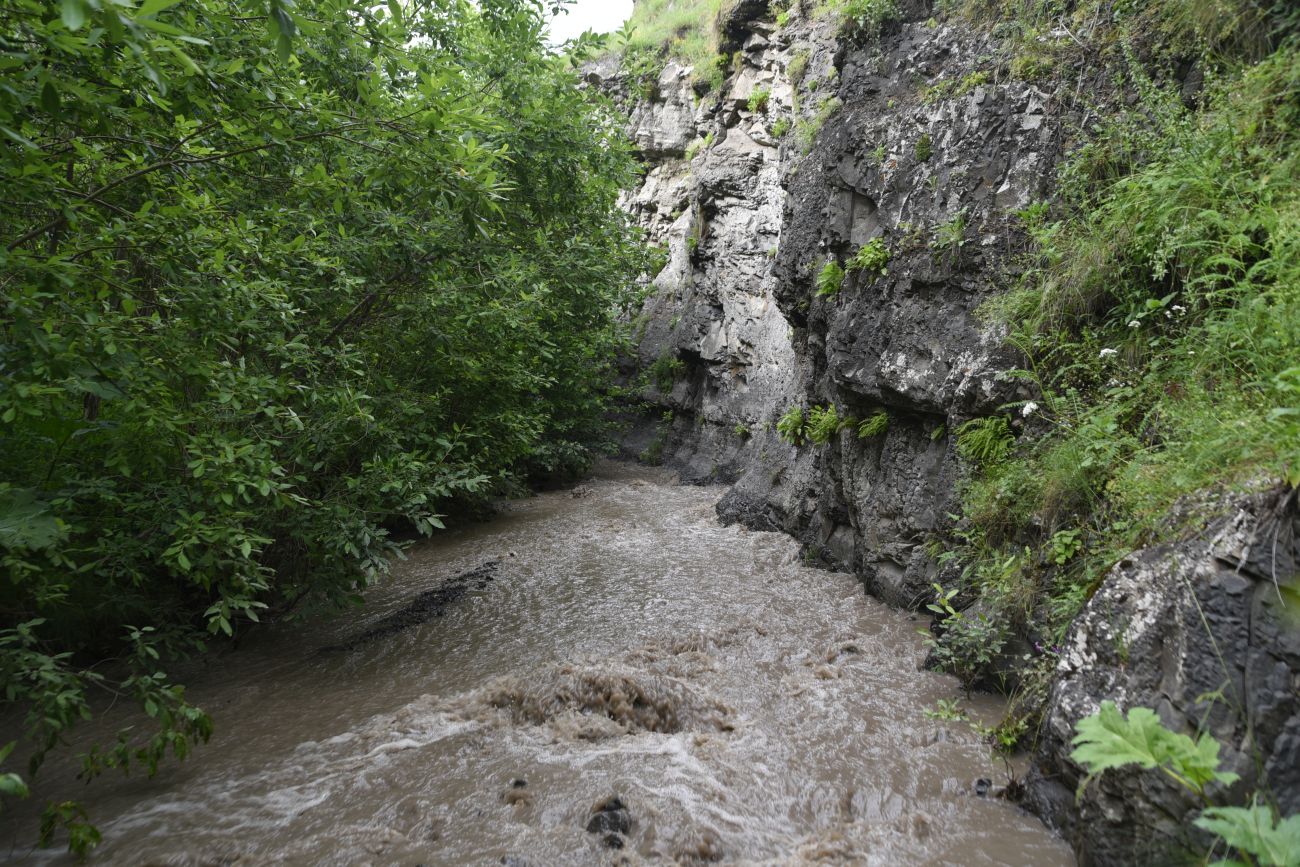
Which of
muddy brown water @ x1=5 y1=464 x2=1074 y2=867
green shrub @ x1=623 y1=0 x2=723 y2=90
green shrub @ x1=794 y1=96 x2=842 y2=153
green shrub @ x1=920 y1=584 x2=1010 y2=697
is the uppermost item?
green shrub @ x1=623 y1=0 x2=723 y2=90

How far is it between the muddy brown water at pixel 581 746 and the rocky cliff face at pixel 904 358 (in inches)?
35.7

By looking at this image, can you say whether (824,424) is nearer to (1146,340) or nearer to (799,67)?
(1146,340)

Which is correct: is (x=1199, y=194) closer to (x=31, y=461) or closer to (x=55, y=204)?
(x=55, y=204)

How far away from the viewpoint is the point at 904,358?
25.0 feet

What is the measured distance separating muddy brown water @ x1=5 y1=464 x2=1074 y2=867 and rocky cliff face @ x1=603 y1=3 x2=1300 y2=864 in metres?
0.91

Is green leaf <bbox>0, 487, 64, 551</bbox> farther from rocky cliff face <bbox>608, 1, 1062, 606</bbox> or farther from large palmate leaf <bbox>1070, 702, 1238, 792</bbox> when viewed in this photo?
rocky cliff face <bbox>608, 1, 1062, 606</bbox>

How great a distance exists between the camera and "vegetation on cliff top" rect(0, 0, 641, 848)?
3.32 m

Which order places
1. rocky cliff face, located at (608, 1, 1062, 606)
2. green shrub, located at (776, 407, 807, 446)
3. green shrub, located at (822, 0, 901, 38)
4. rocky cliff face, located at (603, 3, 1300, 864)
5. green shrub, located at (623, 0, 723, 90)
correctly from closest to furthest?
rocky cliff face, located at (603, 3, 1300, 864)
rocky cliff face, located at (608, 1, 1062, 606)
green shrub, located at (822, 0, 901, 38)
green shrub, located at (776, 407, 807, 446)
green shrub, located at (623, 0, 723, 90)

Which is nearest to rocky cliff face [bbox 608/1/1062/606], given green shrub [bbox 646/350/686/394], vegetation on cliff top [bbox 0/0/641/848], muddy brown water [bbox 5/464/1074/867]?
muddy brown water [bbox 5/464/1074/867]

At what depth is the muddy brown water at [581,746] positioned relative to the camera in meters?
3.82

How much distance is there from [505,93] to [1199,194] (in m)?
9.12

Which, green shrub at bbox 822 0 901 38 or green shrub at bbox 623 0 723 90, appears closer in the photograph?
green shrub at bbox 822 0 901 38

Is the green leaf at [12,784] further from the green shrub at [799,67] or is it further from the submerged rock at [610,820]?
the green shrub at [799,67]

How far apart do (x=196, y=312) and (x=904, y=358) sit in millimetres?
6663
